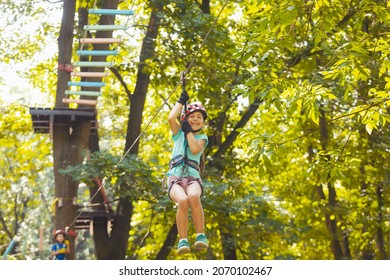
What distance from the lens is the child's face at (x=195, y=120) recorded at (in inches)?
293

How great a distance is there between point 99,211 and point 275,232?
3.82 metres

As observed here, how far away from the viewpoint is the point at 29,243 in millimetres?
33156

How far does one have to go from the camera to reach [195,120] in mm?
7453

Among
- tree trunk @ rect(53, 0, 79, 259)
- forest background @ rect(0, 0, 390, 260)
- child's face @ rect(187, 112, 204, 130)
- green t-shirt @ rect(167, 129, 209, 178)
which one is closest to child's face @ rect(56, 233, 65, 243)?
forest background @ rect(0, 0, 390, 260)

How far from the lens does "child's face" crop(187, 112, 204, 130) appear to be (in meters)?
7.45

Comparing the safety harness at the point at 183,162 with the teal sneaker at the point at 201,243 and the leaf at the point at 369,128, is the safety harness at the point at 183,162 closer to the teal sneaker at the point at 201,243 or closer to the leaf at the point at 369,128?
the teal sneaker at the point at 201,243

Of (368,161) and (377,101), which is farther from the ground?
(368,161)

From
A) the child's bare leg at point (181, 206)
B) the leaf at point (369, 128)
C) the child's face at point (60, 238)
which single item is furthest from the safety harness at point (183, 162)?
the child's face at point (60, 238)

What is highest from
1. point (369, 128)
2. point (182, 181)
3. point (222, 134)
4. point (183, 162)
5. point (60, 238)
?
point (222, 134)

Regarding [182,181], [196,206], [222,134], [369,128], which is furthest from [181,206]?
[222,134]

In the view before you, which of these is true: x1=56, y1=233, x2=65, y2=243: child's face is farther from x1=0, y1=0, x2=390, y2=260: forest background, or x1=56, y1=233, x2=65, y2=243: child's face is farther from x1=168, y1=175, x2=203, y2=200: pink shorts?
x1=168, y1=175, x2=203, y2=200: pink shorts

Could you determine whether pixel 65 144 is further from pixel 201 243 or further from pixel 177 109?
pixel 201 243
